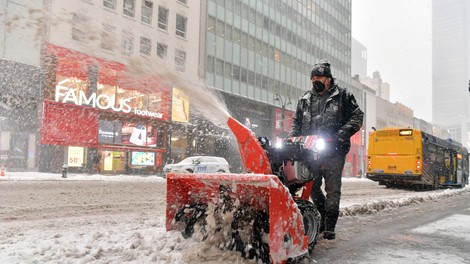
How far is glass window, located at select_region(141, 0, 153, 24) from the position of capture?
25766 mm

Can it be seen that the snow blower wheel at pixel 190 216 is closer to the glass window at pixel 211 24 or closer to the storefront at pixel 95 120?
the storefront at pixel 95 120

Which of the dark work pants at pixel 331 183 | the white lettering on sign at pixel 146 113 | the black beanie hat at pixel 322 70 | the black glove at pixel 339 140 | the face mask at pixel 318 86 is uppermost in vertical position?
the white lettering on sign at pixel 146 113

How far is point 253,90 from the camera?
33219mm

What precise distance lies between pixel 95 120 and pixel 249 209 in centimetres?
2364

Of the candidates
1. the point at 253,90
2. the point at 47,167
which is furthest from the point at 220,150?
the point at 47,167

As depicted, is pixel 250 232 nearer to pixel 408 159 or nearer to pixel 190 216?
pixel 190 216

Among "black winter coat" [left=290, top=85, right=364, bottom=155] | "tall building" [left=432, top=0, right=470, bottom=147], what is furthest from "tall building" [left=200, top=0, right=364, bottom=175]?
"tall building" [left=432, top=0, right=470, bottom=147]

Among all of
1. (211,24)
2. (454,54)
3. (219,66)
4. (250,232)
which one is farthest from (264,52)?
(454,54)

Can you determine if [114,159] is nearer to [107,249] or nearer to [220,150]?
[220,150]

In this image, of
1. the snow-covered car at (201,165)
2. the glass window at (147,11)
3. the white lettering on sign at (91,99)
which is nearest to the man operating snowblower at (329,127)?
the snow-covered car at (201,165)

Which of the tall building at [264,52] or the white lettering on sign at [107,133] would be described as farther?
the tall building at [264,52]

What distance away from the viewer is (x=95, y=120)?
24.9 meters

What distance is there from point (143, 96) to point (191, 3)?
28.7ft

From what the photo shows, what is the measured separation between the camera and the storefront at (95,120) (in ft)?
74.3
